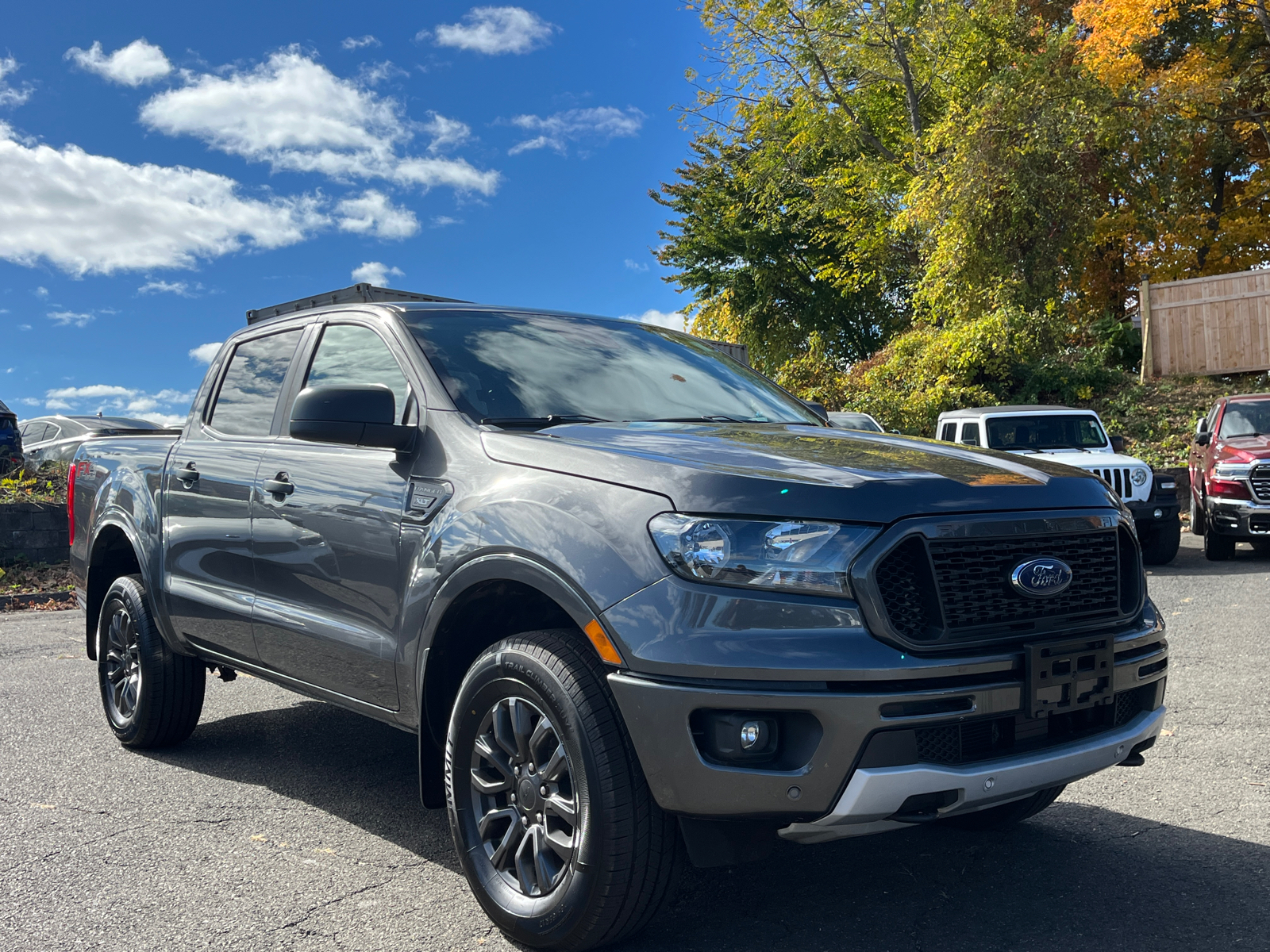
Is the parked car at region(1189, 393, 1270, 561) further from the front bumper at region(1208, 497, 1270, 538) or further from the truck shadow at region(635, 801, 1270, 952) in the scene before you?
the truck shadow at region(635, 801, 1270, 952)

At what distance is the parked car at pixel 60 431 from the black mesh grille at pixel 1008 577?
1753 cm

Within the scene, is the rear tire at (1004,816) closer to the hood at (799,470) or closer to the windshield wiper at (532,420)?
the hood at (799,470)

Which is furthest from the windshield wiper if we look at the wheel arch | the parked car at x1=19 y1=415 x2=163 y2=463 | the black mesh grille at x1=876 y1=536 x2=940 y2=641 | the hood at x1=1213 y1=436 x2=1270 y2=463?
A: the parked car at x1=19 y1=415 x2=163 y2=463

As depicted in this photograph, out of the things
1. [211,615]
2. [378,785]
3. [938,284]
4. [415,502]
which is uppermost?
[938,284]

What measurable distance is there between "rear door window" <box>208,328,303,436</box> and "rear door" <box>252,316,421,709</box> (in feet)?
0.85

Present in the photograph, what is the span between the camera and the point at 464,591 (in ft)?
10.5

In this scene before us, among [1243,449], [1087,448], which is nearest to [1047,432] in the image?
[1087,448]

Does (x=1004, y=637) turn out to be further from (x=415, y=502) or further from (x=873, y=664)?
(x=415, y=502)

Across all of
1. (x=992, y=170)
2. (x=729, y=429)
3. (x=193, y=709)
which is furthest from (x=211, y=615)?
(x=992, y=170)

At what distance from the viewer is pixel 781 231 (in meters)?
35.5

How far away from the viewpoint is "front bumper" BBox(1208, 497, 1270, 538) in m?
11.4

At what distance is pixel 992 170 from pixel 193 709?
22.0 metres

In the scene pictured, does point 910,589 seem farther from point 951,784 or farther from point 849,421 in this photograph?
point 849,421

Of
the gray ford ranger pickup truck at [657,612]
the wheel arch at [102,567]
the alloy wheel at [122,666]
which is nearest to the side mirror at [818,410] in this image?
the gray ford ranger pickup truck at [657,612]
